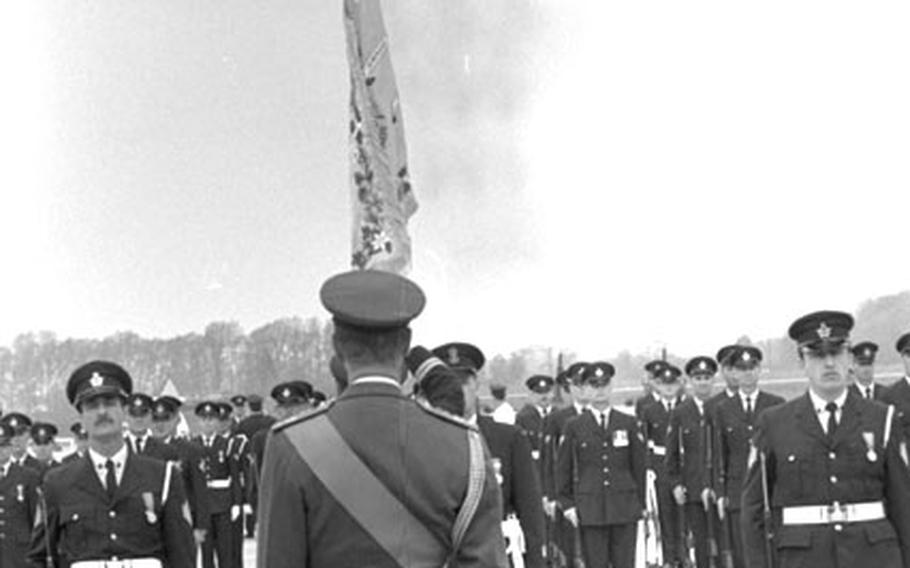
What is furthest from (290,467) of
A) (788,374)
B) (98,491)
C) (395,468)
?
(788,374)

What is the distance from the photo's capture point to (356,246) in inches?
433

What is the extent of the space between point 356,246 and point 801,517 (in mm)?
5841

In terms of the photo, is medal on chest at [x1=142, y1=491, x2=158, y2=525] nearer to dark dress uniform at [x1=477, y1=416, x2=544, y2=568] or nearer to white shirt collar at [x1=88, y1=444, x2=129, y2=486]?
white shirt collar at [x1=88, y1=444, x2=129, y2=486]

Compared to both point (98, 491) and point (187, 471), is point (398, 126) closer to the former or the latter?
point (187, 471)

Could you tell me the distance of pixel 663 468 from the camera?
45.1 ft

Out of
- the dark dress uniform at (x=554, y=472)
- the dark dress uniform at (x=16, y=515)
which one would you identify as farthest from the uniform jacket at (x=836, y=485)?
the dark dress uniform at (x=16, y=515)

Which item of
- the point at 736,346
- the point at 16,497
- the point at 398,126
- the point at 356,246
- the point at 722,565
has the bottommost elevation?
the point at 722,565

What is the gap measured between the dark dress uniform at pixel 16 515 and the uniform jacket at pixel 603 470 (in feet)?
14.4

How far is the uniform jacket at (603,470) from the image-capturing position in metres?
10.7

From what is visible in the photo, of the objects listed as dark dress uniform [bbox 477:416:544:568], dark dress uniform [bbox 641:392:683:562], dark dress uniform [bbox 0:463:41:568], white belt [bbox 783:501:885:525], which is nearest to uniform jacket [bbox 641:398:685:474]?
dark dress uniform [bbox 641:392:683:562]

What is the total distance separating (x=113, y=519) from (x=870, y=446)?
Result: 3.42 metres

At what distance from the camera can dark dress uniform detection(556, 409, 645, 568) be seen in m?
10.8

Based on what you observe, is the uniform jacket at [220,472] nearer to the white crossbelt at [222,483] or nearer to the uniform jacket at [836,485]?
the white crossbelt at [222,483]

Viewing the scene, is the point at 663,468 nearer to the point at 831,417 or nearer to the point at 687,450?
the point at 687,450
